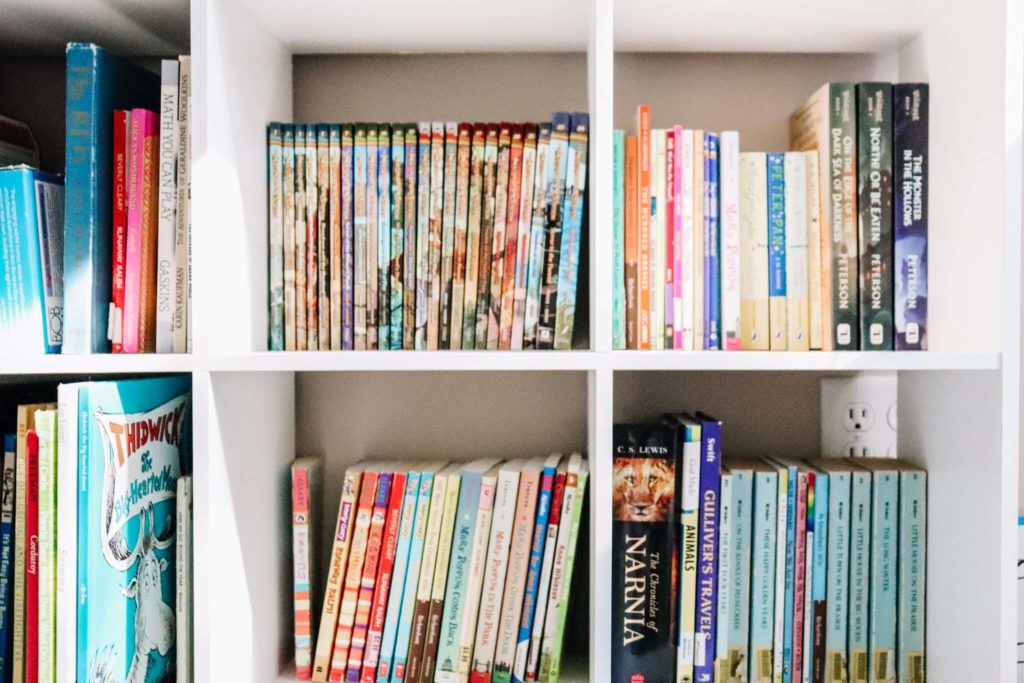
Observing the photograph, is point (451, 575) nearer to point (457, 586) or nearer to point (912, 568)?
point (457, 586)

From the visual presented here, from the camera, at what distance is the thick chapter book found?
3.16 ft

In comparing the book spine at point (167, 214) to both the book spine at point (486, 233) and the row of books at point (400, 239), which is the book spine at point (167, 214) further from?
the book spine at point (486, 233)

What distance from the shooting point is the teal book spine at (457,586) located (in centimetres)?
103

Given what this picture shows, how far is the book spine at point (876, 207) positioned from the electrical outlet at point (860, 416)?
0.23 metres

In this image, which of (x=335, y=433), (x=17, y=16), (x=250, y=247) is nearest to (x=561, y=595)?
(x=335, y=433)

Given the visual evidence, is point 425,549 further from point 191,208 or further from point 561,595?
point 191,208

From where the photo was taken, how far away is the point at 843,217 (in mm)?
991

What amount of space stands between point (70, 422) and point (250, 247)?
0.96ft

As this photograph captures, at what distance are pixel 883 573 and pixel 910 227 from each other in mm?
439

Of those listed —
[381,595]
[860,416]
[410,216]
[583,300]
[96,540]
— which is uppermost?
[410,216]

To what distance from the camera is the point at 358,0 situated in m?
0.98

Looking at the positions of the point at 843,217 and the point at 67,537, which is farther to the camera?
→ the point at 843,217

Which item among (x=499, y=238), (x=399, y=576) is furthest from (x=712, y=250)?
(x=399, y=576)

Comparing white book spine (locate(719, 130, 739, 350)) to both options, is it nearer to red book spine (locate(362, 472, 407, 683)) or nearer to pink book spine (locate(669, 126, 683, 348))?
pink book spine (locate(669, 126, 683, 348))
